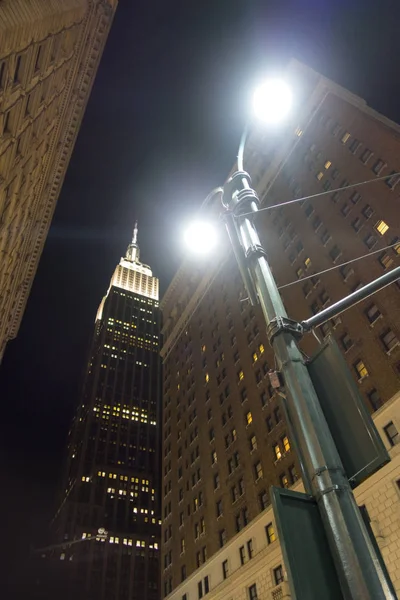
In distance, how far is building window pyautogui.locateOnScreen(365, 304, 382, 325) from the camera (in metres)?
36.3

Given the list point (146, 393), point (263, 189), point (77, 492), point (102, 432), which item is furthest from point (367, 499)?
point (146, 393)

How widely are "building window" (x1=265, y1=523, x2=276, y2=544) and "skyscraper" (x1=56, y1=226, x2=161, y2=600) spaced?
9718 centimetres

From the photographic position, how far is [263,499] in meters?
40.4

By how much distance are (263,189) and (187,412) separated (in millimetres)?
35022

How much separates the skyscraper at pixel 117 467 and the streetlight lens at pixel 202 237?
126647mm

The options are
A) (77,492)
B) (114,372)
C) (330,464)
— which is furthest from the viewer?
(114,372)

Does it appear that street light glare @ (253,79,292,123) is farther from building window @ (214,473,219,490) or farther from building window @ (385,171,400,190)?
building window @ (214,473,219,490)

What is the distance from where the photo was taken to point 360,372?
35656 mm

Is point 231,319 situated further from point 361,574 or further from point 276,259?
point 361,574

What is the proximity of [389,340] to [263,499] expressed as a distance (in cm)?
1878

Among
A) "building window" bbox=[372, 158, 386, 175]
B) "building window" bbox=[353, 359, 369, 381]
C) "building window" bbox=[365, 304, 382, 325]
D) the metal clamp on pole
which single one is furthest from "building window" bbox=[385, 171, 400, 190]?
the metal clamp on pole

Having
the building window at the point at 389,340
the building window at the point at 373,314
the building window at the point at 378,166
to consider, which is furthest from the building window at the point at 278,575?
the building window at the point at 378,166

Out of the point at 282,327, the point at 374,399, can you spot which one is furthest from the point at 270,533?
the point at 282,327

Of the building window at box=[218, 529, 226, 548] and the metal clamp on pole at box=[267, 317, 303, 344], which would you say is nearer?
the metal clamp on pole at box=[267, 317, 303, 344]
